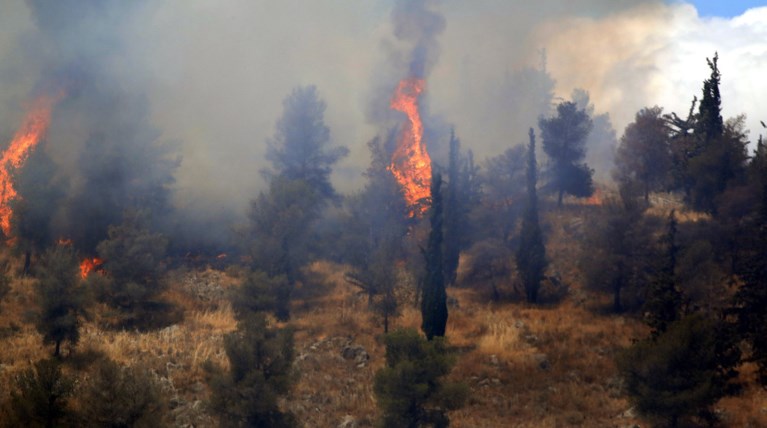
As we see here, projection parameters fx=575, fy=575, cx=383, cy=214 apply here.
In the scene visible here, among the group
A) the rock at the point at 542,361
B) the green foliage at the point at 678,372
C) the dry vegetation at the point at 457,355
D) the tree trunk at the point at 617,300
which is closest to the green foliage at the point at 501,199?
the dry vegetation at the point at 457,355

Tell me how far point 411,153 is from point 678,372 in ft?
149

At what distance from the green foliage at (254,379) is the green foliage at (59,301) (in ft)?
37.1

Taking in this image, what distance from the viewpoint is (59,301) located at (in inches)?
1184

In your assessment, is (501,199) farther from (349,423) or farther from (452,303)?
(349,423)

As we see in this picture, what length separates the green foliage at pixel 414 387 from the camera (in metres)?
21.8

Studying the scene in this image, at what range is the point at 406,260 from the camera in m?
52.8

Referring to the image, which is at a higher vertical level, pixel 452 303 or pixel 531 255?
pixel 531 255

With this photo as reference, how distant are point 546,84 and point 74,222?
335ft

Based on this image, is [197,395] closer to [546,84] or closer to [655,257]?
[655,257]

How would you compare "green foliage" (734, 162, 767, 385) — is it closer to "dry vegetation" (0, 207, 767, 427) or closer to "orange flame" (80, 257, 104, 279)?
"dry vegetation" (0, 207, 767, 427)

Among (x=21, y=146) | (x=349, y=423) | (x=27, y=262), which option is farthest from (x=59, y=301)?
(x=21, y=146)

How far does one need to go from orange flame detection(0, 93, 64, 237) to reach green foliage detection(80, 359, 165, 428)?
36.3 m

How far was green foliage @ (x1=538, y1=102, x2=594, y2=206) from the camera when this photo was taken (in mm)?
61719

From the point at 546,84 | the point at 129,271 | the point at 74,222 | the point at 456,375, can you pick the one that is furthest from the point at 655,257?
the point at 546,84
